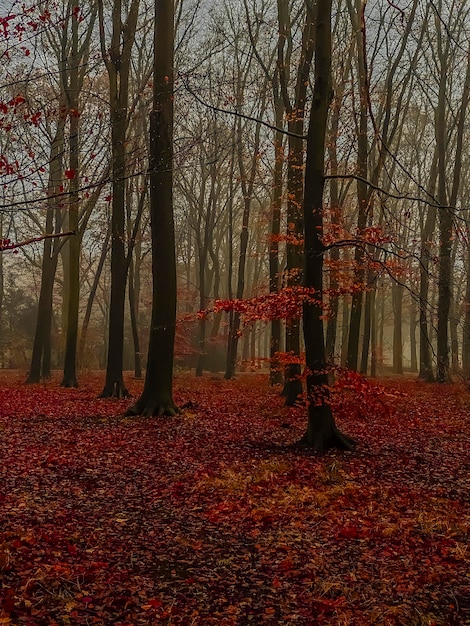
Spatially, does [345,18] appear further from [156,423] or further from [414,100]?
[156,423]

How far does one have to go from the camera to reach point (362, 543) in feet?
18.3

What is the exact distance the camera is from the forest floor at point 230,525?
171 inches

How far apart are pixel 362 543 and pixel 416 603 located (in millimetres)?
1224

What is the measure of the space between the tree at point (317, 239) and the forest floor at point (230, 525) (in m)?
0.48

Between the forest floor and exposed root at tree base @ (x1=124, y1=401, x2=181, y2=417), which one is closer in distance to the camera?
the forest floor

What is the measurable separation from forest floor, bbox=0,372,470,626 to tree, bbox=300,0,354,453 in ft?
1.57

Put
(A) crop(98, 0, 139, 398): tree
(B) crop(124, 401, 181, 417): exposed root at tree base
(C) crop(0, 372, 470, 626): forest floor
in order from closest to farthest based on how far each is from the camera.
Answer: (C) crop(0, 372, 470, 626): forest floor, (B) crop(124, 401, 181, 417): exposed root at tree base, (A) crop(98, 0, 139, 398): tree

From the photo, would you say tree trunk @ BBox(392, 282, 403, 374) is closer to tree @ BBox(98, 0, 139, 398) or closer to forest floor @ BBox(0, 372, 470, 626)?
tree @ BBox(98, 0, 139, 398)

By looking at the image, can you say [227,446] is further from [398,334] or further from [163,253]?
[398,334]

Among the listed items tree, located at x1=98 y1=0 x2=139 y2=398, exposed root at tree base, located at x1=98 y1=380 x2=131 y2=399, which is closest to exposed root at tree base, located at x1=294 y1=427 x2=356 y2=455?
exposed root at tree base, located at x1=98 y1=380 x2=131 y2=399

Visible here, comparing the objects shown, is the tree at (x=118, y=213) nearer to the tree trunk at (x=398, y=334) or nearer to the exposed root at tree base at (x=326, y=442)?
the exposed root at tree base at (x=326, y=442)

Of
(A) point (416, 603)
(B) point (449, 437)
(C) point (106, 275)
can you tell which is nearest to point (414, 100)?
(B) point (449, 437)

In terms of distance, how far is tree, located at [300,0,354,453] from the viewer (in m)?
9.04

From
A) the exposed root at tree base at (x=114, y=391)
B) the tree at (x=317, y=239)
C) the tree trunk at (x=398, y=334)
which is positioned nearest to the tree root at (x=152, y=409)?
the exposed root at tree base at (x=114, y=391)
